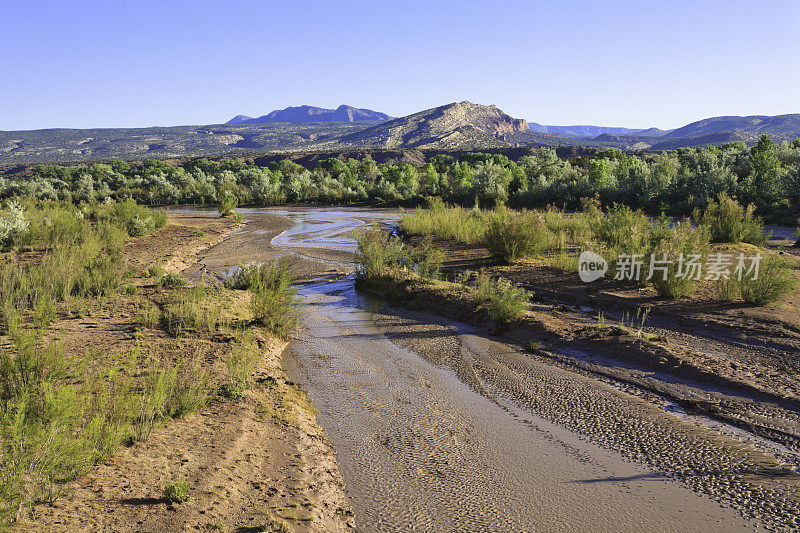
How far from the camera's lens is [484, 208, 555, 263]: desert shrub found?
15.3 meters

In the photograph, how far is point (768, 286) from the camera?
10.0 meters

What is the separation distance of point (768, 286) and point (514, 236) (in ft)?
22.4

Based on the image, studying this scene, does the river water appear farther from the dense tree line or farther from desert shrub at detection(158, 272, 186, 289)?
the dense tree line

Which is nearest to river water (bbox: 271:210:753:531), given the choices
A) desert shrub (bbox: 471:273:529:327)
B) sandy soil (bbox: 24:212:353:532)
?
sandy soil (bbox: 24:212:353:532)

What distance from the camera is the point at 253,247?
2270cm

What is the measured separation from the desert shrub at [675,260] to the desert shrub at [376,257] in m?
6.92

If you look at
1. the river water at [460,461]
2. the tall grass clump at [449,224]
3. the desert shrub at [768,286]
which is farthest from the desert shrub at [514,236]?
the river water at [460,461]

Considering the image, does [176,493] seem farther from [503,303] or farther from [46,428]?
[503,303]

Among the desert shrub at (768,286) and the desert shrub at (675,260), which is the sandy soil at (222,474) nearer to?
the desert shrub at (675,260)

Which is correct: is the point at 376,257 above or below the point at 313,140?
below

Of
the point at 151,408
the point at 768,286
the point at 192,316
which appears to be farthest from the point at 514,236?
the point at 151,408

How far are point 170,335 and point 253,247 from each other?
1465 cm

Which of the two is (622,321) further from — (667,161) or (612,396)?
(667,161)

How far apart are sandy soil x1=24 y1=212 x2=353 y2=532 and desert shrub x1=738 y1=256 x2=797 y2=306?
939 cm
